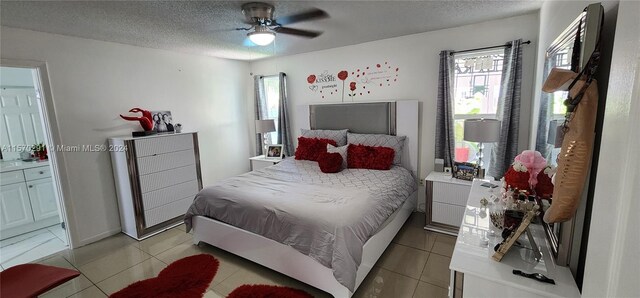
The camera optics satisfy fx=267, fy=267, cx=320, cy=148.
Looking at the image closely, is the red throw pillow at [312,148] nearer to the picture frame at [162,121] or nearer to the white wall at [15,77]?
the picture frame at [162,121]

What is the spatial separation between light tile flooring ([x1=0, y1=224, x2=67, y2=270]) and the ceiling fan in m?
3.26

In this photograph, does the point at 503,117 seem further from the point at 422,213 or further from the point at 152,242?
the point at 152,242

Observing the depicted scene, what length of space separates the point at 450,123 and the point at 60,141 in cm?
440

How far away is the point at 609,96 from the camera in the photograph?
0.76m

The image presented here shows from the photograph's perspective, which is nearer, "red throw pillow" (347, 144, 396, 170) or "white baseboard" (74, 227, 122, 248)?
"white baseboard" (74, 227, 122, 248)

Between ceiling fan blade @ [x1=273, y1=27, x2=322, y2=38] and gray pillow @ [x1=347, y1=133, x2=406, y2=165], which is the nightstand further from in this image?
ceiling fan blade @ [x1=273, y1=27, x2=322, y2=38]

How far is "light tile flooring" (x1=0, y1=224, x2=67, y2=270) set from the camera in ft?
9.38

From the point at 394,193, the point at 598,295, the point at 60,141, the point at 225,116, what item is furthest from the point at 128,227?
the point at 598,295

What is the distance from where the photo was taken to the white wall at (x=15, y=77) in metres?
3.44

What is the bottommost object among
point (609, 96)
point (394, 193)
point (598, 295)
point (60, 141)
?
point (394, 193)

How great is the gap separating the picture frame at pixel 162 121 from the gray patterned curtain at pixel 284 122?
5.40 feet

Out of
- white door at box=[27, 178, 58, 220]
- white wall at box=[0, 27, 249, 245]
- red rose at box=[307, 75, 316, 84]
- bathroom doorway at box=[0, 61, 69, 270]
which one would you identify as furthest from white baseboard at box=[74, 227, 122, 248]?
red rose at box=[307, 75, 316, 84]

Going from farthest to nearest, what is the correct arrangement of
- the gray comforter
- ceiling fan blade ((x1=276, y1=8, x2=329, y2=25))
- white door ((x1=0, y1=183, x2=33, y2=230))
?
white door ((x1=0, y1=183, x2=33, y2=230))
ceiling fan blade ((x1=276, y1=8, x2=329, y2=25))
the gray comforter

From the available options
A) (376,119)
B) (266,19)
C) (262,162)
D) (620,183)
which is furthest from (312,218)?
(262,162)
